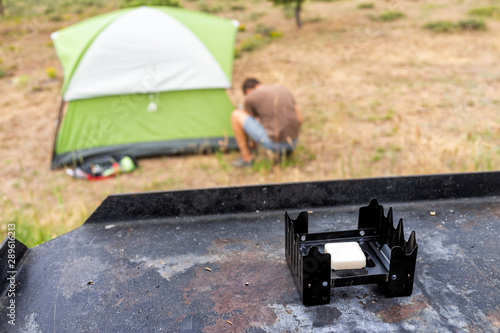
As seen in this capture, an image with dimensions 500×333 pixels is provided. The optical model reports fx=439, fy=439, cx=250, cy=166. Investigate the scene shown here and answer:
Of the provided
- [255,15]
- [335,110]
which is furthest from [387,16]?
[335,110]

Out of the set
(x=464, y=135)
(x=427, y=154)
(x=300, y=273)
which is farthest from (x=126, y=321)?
(x=464, y=135)

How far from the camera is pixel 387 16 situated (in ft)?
36.1

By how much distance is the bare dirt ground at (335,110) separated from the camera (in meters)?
4.14

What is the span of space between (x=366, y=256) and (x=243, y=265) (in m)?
0.42

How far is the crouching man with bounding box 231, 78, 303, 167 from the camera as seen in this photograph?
4.30 m

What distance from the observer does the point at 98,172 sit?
4.58 m

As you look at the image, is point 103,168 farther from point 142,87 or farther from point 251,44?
point 251,44

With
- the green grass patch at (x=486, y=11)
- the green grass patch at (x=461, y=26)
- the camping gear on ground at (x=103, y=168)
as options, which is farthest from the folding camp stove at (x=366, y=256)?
the green grass patch at (x=486, y=11)

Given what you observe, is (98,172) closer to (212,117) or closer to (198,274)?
(212,117)

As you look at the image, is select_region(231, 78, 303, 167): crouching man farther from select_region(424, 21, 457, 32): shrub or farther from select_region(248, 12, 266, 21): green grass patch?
select_region(248, 12, 266, 21): green grass patch

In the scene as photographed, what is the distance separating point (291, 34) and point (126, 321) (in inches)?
383

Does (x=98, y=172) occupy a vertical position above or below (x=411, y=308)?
below

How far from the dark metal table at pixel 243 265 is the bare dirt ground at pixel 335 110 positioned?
1.56m

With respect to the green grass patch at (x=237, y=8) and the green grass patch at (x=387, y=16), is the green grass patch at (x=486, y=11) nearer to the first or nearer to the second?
the green grass patch at (x=387, y=16)
